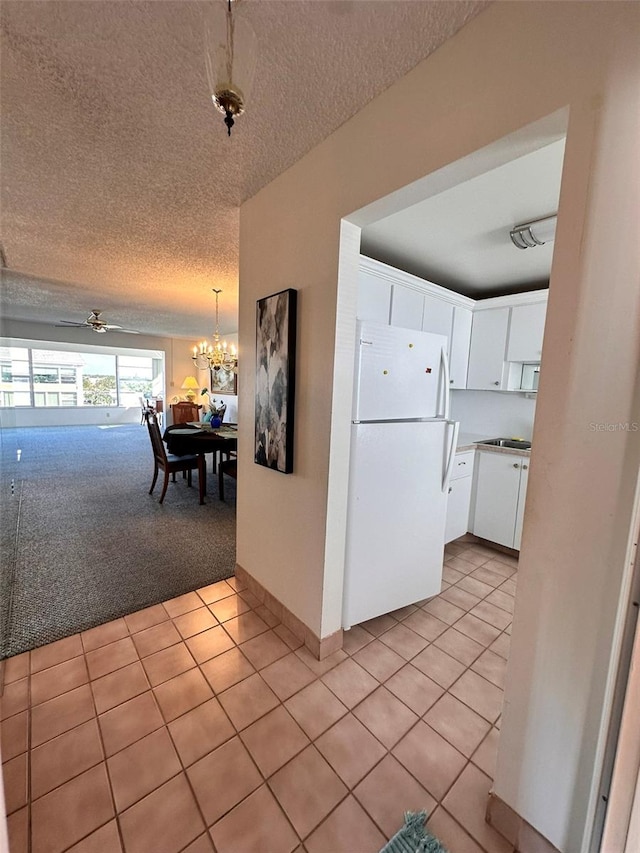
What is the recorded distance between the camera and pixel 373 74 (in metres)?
1.20

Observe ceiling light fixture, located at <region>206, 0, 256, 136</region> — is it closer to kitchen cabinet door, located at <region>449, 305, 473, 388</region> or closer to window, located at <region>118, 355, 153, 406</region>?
kitchen cabinet door, located at <region>449, 305, 473, 388</region>

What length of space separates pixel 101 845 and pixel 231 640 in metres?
0.87

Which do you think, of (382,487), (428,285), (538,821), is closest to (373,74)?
(428,285)

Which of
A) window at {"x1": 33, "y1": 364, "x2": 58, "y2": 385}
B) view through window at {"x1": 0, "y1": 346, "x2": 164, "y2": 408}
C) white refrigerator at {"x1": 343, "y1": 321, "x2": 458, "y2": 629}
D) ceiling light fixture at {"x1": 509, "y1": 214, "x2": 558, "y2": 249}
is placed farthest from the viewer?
window at {"x1": 33, "y1": 364, "x2": 58, "y2": 385}

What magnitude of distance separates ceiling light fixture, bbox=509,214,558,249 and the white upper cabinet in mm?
878

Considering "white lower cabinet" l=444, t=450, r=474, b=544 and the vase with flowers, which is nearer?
"white lower cabinet" l=444, t=450, r=474, b=544

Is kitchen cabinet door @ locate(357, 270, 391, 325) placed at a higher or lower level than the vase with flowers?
higher

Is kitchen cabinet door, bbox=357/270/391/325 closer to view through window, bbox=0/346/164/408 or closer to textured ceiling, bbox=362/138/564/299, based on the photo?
textured ceiling, bbox=362/138/564/299

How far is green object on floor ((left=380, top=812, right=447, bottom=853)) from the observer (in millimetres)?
1010

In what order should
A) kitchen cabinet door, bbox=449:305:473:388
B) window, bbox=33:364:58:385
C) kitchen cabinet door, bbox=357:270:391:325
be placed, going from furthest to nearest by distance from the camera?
window, bbox=33:364:58:385 < kitchen cabinet door, bbox=449:305:473:388 < kitchen cabinet door, bbox=357:270:391:325

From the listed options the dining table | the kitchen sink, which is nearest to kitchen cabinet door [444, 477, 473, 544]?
the kitchen sink

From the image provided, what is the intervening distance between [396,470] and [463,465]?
1.25m

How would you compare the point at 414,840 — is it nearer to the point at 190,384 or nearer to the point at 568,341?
the point at 568,341

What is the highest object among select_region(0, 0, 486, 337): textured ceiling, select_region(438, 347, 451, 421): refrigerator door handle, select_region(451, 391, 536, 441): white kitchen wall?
select_region(0, 0, 486, 337): textured ceiling
